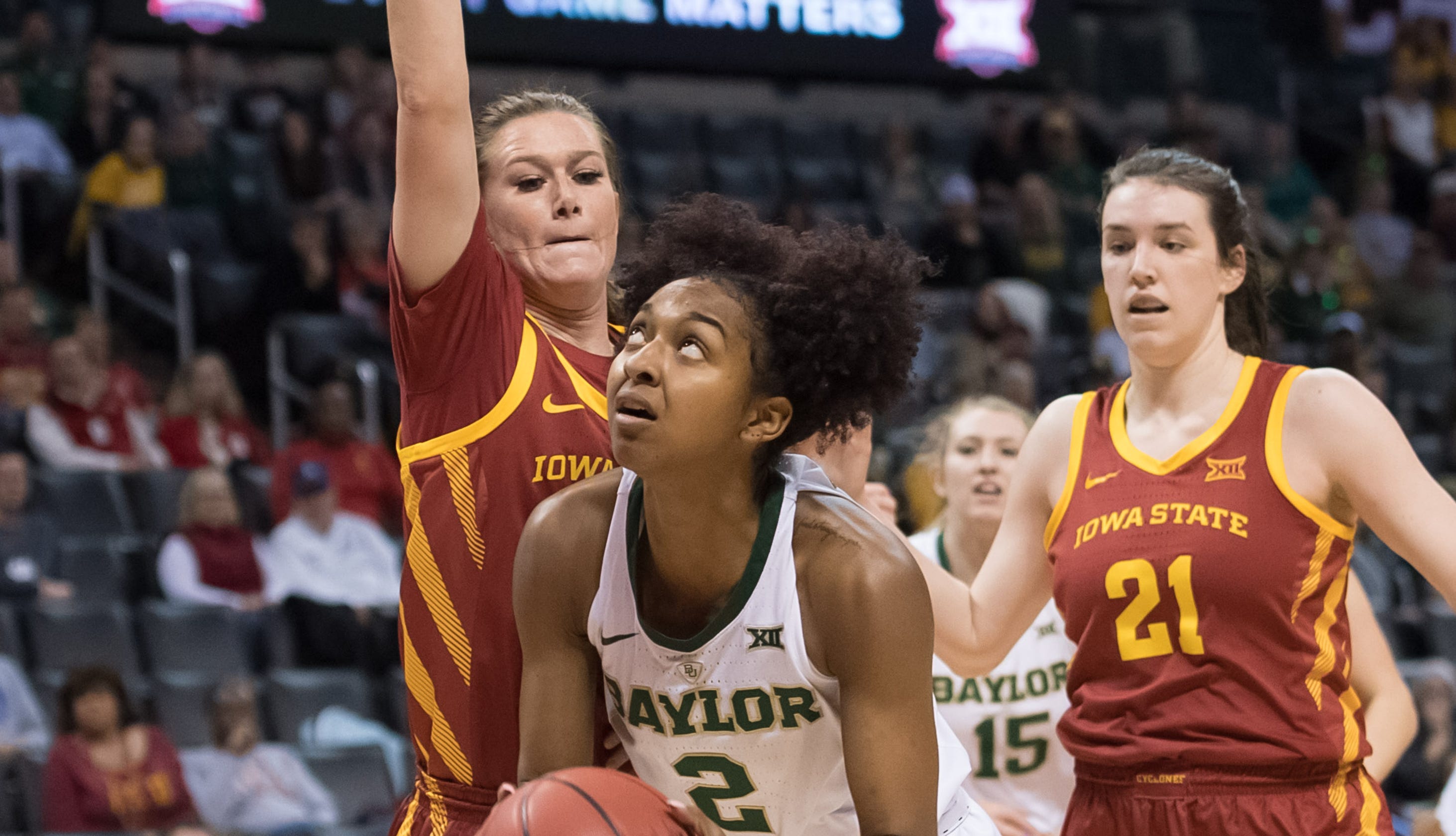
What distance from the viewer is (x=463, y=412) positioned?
253 centimetres

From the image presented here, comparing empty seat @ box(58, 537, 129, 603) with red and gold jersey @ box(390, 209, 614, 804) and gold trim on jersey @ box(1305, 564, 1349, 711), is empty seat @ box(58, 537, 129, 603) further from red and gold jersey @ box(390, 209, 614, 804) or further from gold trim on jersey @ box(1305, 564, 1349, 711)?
gold trim on jersey @ box(1305, 564, 1349, 711)

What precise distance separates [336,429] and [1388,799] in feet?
16.5

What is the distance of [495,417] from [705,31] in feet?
24.0

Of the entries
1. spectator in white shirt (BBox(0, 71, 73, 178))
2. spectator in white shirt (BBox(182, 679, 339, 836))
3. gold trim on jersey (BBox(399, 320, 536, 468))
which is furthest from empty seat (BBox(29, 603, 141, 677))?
gold trim on jersey (BBox(399, 320, 536, 468))

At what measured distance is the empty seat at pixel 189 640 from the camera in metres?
6.62

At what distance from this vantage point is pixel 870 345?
7.71 feet

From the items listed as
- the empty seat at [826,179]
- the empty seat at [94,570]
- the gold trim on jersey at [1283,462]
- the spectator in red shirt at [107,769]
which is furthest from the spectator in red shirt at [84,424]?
the gold trim on jersey at [1283,462]

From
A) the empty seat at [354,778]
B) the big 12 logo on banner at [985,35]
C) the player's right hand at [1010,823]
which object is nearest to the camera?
the player's right hand at [1010,823]

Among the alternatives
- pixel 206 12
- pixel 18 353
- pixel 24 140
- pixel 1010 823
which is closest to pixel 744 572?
pixel 1010 823

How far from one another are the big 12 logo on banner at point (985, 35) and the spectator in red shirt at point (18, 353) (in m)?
5.46

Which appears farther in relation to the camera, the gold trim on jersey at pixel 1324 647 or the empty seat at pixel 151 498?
the empty seat at pixel 151 498

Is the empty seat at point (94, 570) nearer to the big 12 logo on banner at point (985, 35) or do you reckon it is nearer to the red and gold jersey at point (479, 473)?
the red and gold jersey at point (479, 473)

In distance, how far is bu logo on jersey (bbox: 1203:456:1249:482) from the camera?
2838 millimetres

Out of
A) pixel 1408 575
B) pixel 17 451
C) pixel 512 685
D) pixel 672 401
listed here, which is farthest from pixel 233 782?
pixel 1408 575
